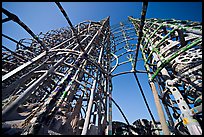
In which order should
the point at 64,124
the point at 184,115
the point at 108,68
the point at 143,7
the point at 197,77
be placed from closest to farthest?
the point at 143,7
the point at 184,115
the point at 197,77
the point at 64,124
the point at 108,68

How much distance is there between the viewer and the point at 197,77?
255 centimetres

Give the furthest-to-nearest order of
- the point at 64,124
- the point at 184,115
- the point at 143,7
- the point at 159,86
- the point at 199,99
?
the point at 159,86, the point at 64,124, the point at 199,99, the point at 184,115, the point at 143,7

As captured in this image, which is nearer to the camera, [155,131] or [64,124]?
[64,124]

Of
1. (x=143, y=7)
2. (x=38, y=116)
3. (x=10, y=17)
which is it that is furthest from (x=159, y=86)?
(x=10, y=17)

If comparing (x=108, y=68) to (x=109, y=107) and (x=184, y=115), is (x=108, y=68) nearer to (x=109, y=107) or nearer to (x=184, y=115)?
(x=109, y=107)

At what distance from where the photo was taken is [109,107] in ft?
12.9

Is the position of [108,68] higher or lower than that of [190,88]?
higher

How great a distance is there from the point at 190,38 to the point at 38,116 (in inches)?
158

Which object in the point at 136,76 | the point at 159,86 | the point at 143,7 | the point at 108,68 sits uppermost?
the point at 108,68

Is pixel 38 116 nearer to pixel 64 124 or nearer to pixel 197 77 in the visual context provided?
pixel 64 124

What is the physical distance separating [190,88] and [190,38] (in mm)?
1321

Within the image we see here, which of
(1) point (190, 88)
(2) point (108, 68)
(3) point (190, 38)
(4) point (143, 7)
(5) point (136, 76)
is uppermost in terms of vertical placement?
(2) point (108, 68)

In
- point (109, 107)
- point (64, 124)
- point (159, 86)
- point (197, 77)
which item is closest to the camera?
point (197, 77)

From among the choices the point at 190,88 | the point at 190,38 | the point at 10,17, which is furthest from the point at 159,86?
the point at 10,17
